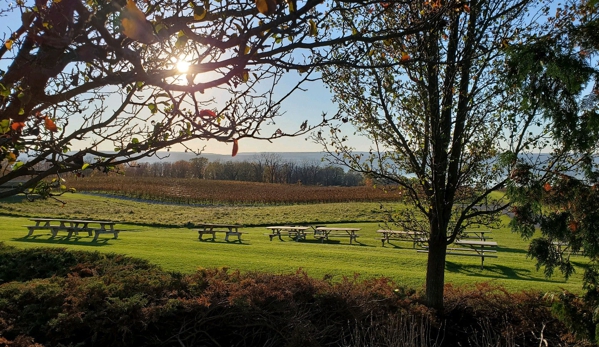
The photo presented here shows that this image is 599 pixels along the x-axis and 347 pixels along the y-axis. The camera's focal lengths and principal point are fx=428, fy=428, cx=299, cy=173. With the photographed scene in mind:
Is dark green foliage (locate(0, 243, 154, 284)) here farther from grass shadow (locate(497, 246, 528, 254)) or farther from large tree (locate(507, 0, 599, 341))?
grass shadow (locate(497, 246, 528, 254))

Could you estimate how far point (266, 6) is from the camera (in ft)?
5.65

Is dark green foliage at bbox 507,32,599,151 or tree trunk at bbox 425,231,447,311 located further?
tree trunk at bbox 425,231,447,311

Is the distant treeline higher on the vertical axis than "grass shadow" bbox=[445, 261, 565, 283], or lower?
higher

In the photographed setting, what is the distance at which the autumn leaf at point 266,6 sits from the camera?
67.5 inches

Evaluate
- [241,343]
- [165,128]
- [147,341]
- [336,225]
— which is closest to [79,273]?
[147,341]

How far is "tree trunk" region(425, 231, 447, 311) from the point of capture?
671 cm

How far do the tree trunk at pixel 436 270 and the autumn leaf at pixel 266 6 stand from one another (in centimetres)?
563

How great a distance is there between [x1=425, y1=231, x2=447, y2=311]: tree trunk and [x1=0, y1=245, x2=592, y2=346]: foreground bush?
249 millimetres

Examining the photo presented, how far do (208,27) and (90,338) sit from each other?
178 inches

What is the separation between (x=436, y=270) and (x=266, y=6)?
6009mm

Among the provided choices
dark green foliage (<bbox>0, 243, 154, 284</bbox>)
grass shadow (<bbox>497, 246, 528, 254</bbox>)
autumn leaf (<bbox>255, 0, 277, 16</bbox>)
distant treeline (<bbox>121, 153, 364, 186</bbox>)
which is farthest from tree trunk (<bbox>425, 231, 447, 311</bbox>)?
distant treeline (<bbox>121, 153, 364, 186</bbox>)

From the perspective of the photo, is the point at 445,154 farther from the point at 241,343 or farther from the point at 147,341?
the point at 147,341

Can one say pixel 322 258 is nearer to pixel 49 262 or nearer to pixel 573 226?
pixel 49 262

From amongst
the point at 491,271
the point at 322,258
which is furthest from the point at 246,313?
the point at 491,271
